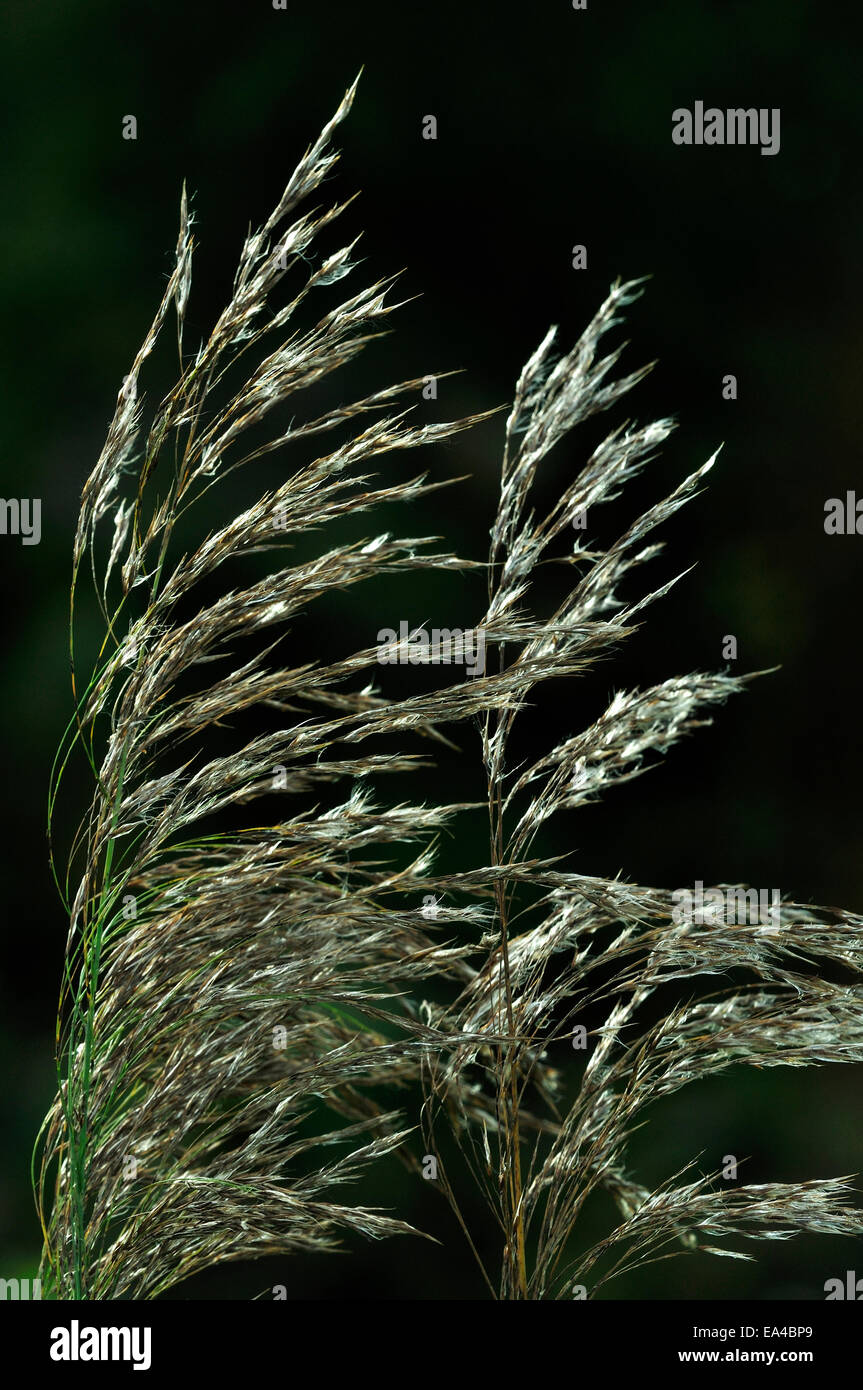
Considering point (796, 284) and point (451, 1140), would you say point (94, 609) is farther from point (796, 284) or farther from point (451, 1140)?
point (796, 284)

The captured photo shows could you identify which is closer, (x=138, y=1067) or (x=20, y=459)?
(x=138, y=1067)

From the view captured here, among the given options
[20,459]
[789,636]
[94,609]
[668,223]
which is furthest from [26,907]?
[668,223]

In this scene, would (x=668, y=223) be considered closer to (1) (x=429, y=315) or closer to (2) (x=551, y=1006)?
(1) (x=429, y=315)

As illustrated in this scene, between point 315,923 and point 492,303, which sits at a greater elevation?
point 492,303

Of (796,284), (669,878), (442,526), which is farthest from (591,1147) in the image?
(796,284)

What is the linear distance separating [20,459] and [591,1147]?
128cm

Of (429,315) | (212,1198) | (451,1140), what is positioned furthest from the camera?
(429,315)

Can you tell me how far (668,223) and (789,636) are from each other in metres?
0.67

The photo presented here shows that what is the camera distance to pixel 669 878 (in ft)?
5.67

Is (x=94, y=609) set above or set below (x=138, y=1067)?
above

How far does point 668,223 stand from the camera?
5.67 ft

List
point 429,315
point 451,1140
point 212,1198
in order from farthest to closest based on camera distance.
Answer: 1. point 429,315
2. point 451,1140
3. point 212,1198
